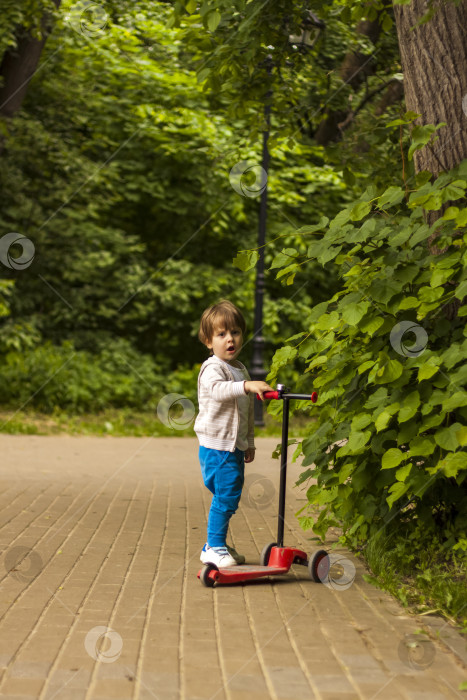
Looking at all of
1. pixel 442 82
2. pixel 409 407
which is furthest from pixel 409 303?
pixel 442 82

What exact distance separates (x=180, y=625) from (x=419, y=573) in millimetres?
1563

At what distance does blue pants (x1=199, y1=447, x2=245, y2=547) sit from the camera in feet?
→ 15.8

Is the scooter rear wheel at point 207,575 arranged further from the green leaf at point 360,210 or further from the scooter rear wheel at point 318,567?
the green leaf at point 360,210

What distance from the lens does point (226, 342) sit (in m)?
4.87

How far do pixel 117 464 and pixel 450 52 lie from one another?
260 inches

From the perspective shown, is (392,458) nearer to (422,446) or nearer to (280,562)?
(422,446)

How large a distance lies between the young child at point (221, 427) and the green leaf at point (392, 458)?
843mm

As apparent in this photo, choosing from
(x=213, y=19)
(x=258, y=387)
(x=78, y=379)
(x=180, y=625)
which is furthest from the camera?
(x=78, y=379)

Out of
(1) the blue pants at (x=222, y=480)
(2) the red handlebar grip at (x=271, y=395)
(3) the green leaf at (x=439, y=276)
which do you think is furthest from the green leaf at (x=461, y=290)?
(1) the blue pants at (x=222, y=480)

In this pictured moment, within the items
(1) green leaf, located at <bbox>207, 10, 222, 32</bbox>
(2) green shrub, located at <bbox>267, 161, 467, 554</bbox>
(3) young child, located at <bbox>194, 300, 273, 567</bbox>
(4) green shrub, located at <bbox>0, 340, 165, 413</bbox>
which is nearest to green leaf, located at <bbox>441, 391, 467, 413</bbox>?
(2) green shrub, located at <bbox>267, 161, 467, 554</bbox>

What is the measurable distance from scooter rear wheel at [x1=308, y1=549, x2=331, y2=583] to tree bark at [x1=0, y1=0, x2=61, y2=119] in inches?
417

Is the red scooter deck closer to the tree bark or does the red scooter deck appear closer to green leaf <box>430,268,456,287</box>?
green leaf <box>430,268,456,287</box>

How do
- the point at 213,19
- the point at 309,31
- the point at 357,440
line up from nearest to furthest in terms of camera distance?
1. the point at 357,440
2. the point at 213,19
3. the point at 309,31

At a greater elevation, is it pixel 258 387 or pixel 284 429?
pixel 258 387
